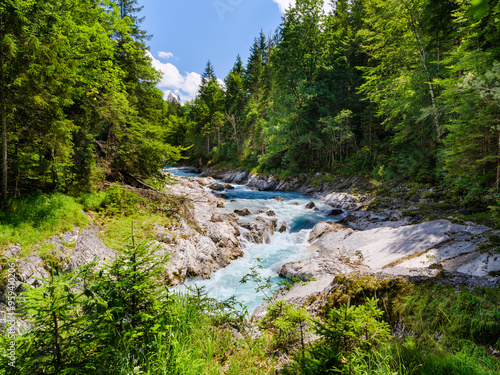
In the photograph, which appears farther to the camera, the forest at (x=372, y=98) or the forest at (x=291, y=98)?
the forest at (x=372, y=98)

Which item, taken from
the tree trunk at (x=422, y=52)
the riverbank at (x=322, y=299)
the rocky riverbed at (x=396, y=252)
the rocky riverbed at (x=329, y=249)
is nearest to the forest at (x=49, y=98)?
the riverbank at (x=322, y=299)

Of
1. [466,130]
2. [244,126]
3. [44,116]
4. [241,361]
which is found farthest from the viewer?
[244,126]

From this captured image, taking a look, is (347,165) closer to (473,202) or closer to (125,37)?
(473,202)

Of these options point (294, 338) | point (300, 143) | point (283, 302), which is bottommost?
point (294, 338)

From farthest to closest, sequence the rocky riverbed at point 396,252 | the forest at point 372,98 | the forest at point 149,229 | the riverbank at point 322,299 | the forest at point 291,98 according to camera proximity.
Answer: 1. the forest at point 372,98
2. the forest at point 291,98
3. the rocky riverbed at point 396,252
4. the riverbank at point 322,299
5. the forest at point 149,229

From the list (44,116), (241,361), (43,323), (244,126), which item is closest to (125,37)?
(44,116)

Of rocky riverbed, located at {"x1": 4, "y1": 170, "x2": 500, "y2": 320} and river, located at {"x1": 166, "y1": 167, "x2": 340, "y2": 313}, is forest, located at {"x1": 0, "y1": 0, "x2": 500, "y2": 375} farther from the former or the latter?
river, located at {"x1": 166, "y1": 167, "x2": 340, "y2": 313}

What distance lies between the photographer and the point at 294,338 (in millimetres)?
2951

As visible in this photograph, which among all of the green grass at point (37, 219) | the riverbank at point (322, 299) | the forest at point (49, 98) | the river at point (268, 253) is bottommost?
the river at point (268, 253)

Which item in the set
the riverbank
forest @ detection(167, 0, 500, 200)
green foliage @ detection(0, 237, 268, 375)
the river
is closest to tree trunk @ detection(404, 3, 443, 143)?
forest @ detection(167, 0, 500, 200)

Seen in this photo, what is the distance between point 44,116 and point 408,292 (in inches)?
321

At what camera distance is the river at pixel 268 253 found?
6.99 metres

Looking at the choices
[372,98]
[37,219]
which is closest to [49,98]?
[37,219]

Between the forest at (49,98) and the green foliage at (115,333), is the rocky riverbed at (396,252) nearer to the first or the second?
the green foliage at (115,333)
